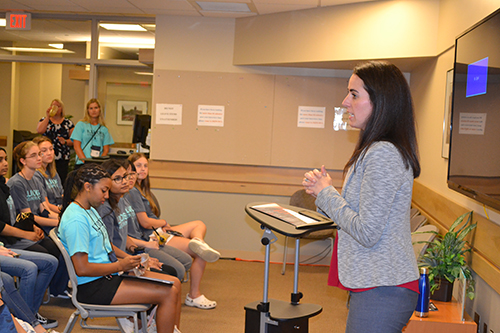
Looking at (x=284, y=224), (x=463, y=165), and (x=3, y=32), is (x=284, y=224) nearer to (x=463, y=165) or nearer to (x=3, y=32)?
(x=463, y=165)

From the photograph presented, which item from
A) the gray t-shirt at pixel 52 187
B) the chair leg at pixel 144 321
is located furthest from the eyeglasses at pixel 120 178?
the gray t-shirt at pixel 52 187

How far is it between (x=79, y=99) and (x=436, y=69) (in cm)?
560

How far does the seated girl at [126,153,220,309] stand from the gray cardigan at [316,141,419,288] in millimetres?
2630

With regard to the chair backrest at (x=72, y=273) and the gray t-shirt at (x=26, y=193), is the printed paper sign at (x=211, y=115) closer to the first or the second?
the gray t-shirt at (x=26, y=193)

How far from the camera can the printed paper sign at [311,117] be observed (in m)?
5.73

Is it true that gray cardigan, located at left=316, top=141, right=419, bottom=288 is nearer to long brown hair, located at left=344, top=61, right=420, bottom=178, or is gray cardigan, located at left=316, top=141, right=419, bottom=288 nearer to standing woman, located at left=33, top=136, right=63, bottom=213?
long brown hair, located at left=344, top=61, right=420, bottom=178

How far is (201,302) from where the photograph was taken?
13.4 feet

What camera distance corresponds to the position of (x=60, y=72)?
820 centimetres

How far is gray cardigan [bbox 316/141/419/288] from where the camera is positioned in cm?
136

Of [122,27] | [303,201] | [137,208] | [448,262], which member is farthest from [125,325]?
[122,27]

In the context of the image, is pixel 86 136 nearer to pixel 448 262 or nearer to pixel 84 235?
pixel 84 235

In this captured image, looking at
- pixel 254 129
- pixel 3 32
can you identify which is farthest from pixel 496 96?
pixel 3 32

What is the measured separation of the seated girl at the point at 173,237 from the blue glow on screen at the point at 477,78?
91.8 inches

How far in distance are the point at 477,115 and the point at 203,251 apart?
2384mm
